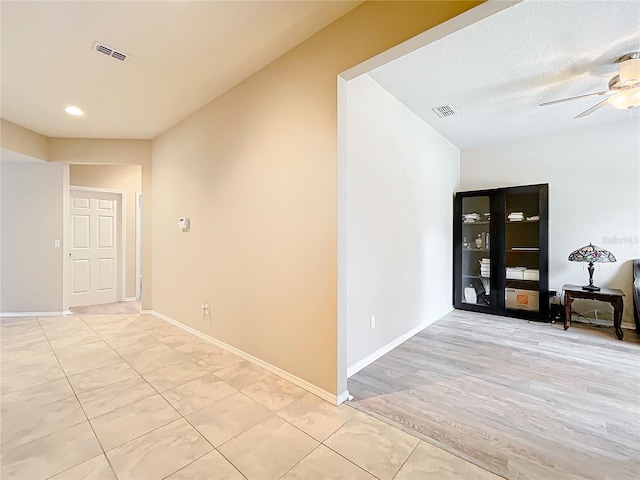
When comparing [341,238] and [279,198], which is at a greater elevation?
[279,198]

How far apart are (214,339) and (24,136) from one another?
156 inches

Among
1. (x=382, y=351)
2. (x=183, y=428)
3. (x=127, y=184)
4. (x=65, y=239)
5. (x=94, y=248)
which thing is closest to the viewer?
(x=183, y=428)

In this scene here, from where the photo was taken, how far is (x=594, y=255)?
376cm

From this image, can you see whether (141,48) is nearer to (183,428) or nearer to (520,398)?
(183,428)

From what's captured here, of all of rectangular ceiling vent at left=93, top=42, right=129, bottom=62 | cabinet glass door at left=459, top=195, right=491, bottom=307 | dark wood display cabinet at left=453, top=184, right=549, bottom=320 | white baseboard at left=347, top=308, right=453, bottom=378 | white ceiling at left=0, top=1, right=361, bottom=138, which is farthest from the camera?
cabinet glass door at left=459, top=195, right=491, bottom=307

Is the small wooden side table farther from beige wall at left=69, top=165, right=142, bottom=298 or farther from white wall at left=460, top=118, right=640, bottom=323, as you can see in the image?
beige wall at left=69, top=165, right=142, bottom=298

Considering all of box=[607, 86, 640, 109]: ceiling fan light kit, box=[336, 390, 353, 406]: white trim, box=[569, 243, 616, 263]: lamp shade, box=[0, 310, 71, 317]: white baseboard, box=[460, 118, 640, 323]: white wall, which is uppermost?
box=[607, 86, 640, 109]: ceiling fan light kit

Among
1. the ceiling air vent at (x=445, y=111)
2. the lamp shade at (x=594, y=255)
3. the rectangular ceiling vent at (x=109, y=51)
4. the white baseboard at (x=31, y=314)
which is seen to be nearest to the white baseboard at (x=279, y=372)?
the white baseboard at (x=31, y=314)

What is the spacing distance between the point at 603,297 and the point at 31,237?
8.07m

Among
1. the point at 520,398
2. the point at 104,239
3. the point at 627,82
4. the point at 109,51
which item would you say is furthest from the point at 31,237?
the point at 627,82

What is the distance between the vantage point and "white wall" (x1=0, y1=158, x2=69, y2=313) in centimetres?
452

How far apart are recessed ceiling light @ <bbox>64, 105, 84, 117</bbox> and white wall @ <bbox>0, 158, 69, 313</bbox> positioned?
146cm

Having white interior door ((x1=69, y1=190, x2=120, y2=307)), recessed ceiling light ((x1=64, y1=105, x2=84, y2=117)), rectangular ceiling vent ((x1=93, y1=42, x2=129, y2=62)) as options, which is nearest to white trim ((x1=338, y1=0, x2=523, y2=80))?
rectangular ceiling vent ((x1=93, y1=42, x2=129, y2=62))

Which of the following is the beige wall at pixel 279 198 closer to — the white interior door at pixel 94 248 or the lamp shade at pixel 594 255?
the white interior door at pixel 94 248
